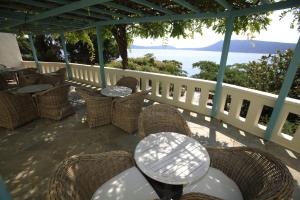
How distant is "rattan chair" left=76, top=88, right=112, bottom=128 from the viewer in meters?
3.14

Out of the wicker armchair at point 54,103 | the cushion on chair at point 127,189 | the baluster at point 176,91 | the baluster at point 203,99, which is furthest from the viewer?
the baluster at point 176,91

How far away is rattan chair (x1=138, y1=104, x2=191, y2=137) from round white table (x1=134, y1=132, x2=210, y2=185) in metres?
0.36

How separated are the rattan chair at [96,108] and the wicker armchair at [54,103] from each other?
631mm

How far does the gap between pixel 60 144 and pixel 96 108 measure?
89 centimetres

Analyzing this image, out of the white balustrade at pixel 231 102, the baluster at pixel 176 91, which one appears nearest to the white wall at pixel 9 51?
the white balustrade at pixel 231 102

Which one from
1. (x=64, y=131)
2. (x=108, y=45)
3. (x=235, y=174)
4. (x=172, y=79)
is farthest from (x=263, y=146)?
(x=108, y=45)

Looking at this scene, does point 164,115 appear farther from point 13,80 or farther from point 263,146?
point 13,80

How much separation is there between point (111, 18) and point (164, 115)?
132 inches

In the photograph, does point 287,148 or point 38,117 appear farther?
point 38,117

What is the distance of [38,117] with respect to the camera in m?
3.78

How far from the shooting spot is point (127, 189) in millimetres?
1312

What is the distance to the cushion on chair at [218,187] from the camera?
1.35 m

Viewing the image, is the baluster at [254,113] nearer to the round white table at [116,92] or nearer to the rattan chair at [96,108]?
the round white table at [116,92]

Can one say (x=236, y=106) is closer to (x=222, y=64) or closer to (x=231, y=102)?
(x=231, y=102)
